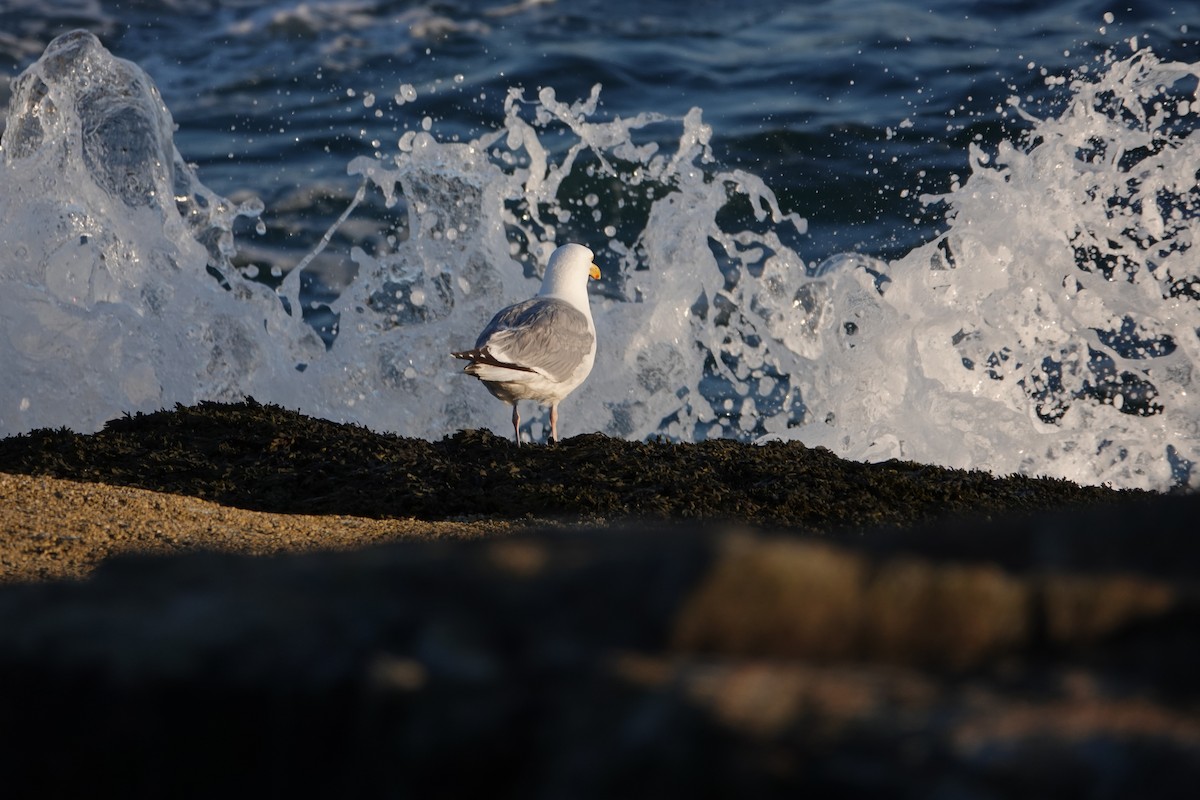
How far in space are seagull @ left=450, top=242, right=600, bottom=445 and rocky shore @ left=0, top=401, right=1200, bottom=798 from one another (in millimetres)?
4209

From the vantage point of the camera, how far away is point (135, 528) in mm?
3986

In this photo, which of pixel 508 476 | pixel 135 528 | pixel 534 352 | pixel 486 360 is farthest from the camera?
pixel 534 352

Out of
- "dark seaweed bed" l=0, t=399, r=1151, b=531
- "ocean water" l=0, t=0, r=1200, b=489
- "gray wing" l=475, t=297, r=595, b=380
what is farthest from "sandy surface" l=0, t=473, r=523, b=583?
"ocean water" l=0, t=0, r=1200, b=489

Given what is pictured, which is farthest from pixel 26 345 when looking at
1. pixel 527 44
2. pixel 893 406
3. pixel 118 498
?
pixel 527 44

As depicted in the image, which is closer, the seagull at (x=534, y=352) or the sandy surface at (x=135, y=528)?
the sandy surface at (x=135, y=528)

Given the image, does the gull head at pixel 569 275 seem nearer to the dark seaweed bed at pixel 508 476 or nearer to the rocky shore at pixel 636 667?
the dark seaweed bed at pixel 508 476

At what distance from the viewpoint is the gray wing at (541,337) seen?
5.93m

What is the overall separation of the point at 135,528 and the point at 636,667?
3.10 metres

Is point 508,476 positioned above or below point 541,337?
below

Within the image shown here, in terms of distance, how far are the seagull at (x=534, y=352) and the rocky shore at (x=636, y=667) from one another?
13.8 feet

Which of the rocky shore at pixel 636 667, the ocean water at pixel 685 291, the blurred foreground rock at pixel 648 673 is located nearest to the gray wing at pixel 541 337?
the ocean water at pixel 685 291

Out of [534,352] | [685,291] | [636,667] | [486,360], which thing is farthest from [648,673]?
[685,291]

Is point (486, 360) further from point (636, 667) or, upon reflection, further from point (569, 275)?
point (636, 667)

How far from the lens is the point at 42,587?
1617 millimetres
